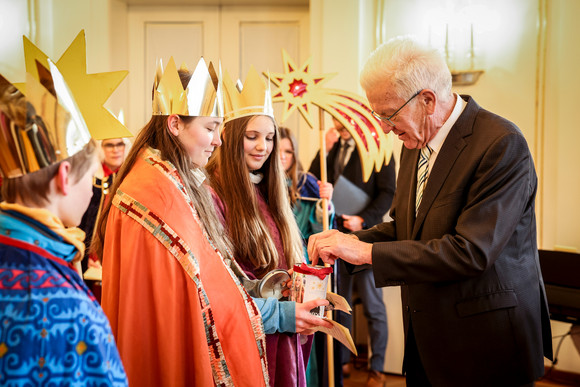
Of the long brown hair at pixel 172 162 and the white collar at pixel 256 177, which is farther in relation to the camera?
the white collar at pixel 256 177

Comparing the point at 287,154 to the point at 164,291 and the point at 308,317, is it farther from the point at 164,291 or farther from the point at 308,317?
the point at 164,291

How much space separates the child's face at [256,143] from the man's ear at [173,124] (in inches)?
20.9

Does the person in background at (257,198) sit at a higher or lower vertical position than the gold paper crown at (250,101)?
lower

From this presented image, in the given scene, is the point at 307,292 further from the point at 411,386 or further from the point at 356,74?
the point at 356,74

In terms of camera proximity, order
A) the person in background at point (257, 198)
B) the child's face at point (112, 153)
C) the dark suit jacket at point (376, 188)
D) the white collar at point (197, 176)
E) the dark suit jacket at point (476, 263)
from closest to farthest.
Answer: the dark suit jacket at point (476, 263) < the white collar at point (197, 176) < the person in background at point (257, 198) < the dark suit jacket at point (376, 188) < the child's face at point (112, 153)

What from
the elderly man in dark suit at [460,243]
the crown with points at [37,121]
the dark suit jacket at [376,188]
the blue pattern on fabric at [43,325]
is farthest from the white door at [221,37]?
the blue pattern on fabric at [43,325]

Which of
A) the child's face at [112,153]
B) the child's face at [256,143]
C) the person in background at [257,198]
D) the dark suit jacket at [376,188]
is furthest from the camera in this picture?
the child's face at [112,153]

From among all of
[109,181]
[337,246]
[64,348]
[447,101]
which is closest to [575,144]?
[447,101]

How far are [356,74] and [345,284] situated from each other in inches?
59.5

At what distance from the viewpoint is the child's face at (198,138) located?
5.34ft

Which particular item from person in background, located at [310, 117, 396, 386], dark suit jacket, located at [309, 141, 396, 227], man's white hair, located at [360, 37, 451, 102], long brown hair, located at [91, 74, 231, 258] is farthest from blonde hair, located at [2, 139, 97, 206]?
dark suit jacket, located at [309, 141, 396, 227]

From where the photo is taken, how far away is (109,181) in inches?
147

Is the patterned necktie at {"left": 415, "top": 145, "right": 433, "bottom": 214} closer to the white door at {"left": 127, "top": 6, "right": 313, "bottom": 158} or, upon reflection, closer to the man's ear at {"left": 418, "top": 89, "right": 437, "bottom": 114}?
the man's ear at {"left": 418, "top": 89, "right": 437, "bottom": 114}

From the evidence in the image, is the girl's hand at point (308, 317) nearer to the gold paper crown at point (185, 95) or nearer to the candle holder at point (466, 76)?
the gold paper crown at point (185, 95)
